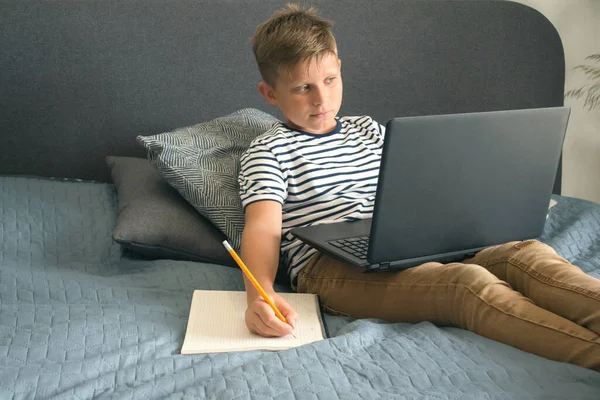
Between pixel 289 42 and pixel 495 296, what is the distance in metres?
0.70

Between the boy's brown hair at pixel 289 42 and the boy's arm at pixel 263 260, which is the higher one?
the boy's brown hair at pixel 289 42

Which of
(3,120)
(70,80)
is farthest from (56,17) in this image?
(3,120)

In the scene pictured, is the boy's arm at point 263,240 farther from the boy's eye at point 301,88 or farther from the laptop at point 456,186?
the boy's eye at point 301,88

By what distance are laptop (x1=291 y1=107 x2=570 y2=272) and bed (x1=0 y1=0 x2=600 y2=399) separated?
15cm

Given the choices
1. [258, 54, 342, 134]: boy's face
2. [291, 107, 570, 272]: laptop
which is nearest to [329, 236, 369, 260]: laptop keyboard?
[291, 107, 570, 272]: laptop

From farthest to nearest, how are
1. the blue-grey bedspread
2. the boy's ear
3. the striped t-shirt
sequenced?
the boy's ear
the striped t-shirt
the blue-grey bedspread

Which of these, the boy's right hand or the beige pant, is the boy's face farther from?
the boy's right hand

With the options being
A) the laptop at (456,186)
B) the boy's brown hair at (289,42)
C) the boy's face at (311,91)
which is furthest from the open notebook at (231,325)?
the boy's brown hair at (289,42)

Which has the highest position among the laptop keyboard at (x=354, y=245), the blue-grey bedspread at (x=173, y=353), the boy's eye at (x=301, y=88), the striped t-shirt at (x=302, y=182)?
the boy's eye at (x=301, y=88)

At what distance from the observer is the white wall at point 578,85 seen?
2574 mm

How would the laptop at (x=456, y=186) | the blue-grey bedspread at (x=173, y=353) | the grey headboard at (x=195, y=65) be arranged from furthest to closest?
the grey headboard at (x=195, y=65), the laptop at (x=456, y=186), the blue-grey bedspread at (x=173, y=353)

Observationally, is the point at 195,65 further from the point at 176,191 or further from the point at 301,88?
the point at 301,88

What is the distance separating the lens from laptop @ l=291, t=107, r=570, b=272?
3.67 feet

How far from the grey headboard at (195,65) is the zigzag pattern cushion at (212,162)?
0.28m
